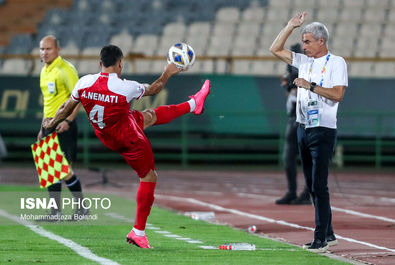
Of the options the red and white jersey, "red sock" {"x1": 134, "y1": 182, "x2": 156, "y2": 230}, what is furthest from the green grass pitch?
the red and white jersey

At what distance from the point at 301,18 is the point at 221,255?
2.47m

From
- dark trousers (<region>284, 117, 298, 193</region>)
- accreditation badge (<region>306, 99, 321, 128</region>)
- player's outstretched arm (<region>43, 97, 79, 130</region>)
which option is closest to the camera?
accreditation badge (<region>306, 99, 321, 128</region>)

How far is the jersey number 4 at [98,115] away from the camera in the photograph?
8.67 m

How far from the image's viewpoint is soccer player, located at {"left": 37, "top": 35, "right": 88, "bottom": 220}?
1095cm

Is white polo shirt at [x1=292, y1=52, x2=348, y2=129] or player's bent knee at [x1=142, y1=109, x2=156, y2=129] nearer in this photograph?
white polo shirt at [x1=292, y1=52, x2=348, y2=129]

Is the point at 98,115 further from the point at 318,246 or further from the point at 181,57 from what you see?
the point at 318,246

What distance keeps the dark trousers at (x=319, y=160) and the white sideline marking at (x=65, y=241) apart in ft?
7.24

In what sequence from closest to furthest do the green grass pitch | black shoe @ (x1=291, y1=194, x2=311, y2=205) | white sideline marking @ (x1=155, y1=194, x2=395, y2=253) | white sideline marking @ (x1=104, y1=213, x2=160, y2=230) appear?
the green grass pitch, white sideline marking @ (x1=155, y1=194, x2=395, y2=253), white sideline marking @ (x1=104, y1=213, x2=160, y2=230), black shoe @ (x1=291, y1=194, x2=311, y2=205)

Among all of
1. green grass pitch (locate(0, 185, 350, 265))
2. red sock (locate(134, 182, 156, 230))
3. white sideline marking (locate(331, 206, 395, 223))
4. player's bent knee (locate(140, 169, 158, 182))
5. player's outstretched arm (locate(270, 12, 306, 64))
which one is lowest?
white sideline marking (locate(331, 206, 395, 223))

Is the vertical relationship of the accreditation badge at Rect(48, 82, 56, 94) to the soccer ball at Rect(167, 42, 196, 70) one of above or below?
below

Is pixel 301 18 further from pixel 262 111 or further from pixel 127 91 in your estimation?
pixel 262 111

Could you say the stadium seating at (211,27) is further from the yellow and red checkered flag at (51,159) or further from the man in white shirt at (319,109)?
the man in white shirt at (319,109)

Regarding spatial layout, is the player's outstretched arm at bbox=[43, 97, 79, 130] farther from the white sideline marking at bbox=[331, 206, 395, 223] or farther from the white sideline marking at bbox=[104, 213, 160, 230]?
the white sideline marking at bbox=[331, 206, 395, 223]

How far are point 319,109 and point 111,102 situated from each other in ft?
6.51
